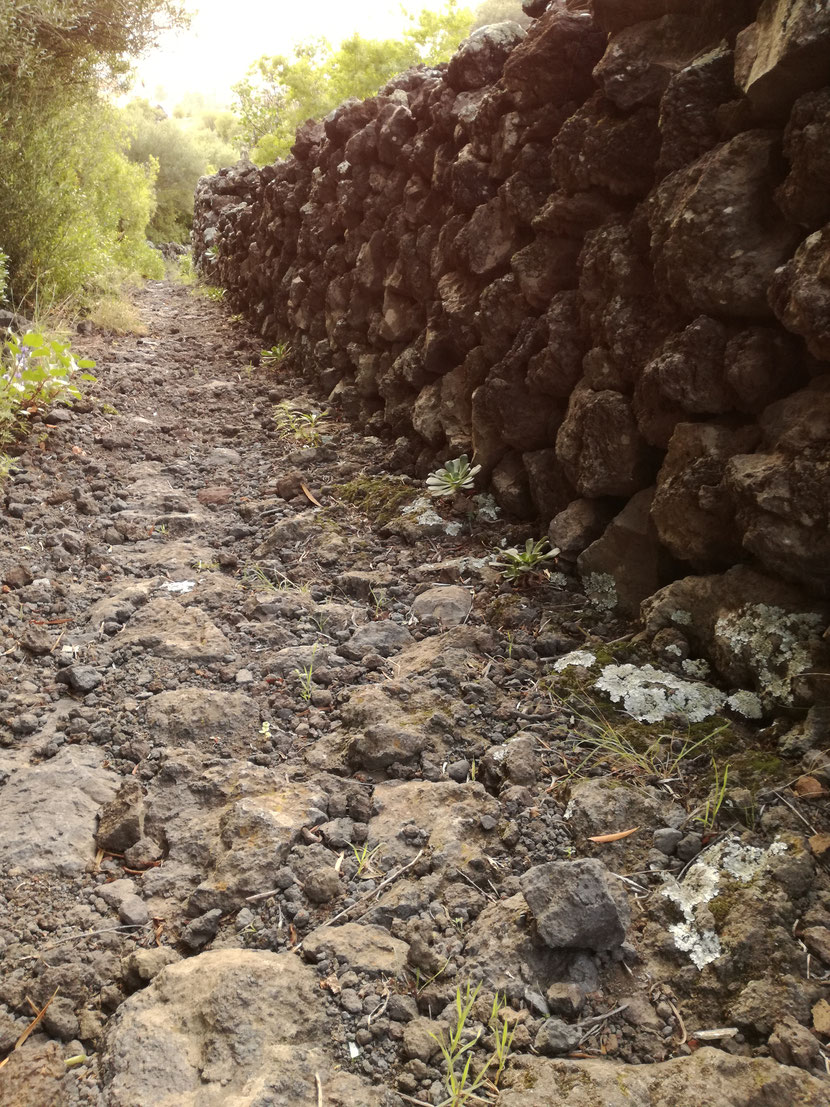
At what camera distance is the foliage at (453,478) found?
3.62 m

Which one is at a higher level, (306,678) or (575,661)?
(575,661)

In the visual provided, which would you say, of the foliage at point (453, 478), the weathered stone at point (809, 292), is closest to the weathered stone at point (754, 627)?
the weathered stone at point (809, 292)

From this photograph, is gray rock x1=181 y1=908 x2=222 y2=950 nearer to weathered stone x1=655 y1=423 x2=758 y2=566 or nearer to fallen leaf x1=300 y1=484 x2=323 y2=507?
weathered stone x1=655 y1=423 x2=758 y2=566

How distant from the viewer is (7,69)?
6207 millimetres

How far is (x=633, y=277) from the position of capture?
2643 millimetres

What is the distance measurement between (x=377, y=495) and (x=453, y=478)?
1.57 ft

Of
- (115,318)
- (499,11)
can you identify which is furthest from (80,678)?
(499,11)

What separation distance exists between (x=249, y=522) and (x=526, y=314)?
1.68 metres

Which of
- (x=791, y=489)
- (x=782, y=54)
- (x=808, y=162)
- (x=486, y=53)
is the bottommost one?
(x=791, y=489)

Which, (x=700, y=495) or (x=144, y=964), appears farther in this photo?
(x=700, y=495)

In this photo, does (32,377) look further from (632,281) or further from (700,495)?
(700,495)

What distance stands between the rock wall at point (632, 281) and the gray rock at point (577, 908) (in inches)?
38.7

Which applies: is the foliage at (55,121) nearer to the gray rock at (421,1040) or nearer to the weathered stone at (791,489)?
the weathered stone at (791,489)

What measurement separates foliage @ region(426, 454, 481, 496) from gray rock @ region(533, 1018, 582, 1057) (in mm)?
2460
